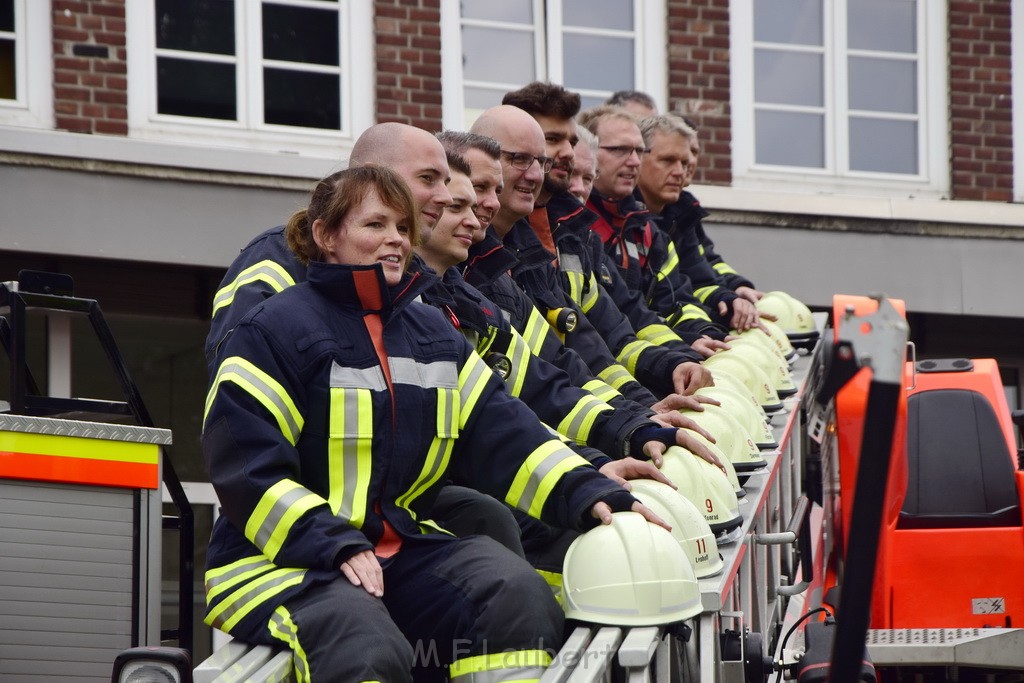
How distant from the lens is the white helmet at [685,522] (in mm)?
4145

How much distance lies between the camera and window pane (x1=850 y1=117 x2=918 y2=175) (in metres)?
12.5

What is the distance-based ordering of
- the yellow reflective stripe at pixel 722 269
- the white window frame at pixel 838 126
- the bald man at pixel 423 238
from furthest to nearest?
the white window frame at pixel 838 126 < the yellow reflective stripe at pixel 722 269 < the bald man at pixel 423 238

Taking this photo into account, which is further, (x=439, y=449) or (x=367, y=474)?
(x=439, y=449)

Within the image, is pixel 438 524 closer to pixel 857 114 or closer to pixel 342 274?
pixel 342 274

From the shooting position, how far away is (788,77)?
12.3m

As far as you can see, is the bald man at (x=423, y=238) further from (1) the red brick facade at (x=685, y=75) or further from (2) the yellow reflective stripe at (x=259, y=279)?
(1) the red brick facade at (x=685, y=75)

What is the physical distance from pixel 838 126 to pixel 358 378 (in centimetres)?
952

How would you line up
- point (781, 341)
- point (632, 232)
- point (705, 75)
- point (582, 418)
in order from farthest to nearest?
point (705, 75) < point (781, 341) < point (632, 232) < point (582, 418)

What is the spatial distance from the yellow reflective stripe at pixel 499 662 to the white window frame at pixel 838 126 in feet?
29.4

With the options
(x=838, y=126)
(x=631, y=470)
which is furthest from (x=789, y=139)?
(x=631, y=470)

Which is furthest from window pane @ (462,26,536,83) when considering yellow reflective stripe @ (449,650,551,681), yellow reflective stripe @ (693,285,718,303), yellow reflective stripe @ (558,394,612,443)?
yellow reflective stripe @ (449,650,551,681)

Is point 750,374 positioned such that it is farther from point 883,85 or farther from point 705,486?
point 883,85

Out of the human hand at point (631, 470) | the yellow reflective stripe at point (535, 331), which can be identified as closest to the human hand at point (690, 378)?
the yellow reflective stripe at point (535, 331)

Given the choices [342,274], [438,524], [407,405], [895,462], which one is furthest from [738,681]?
[895,462]
